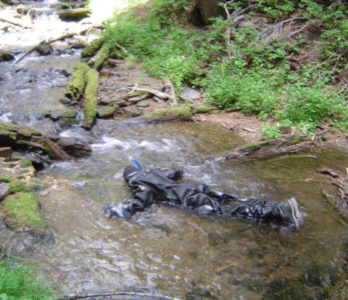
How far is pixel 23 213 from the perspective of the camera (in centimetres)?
409

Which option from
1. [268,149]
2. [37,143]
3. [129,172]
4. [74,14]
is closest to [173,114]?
[268,149]

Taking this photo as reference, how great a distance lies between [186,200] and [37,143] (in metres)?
Answer: 2.52

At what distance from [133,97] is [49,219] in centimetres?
448

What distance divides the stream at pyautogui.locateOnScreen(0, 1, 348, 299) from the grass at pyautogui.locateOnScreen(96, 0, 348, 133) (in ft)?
4.25

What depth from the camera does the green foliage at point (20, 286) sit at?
263cm

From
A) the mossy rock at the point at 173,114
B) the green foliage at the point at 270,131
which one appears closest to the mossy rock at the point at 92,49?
the mossy rock at the point at 173,114

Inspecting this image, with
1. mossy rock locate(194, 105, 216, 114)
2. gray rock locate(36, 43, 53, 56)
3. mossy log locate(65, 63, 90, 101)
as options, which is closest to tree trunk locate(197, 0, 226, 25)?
mossy rock locate(194, 105, 216, 114)

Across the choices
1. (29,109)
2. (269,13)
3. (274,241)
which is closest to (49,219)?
(274,241)

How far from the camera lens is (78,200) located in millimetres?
4727

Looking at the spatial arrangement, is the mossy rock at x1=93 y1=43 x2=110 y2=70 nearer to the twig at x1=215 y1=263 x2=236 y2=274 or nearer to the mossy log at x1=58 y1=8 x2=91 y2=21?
the mossy log at x1=58 y1=8 x2=91 y2=21

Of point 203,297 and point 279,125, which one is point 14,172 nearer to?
point 203,297

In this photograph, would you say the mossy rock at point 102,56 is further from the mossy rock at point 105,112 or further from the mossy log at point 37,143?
the mossy log at point 37,143

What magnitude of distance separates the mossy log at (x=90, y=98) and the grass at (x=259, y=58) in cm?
145

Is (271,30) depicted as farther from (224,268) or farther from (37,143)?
(224,268)
